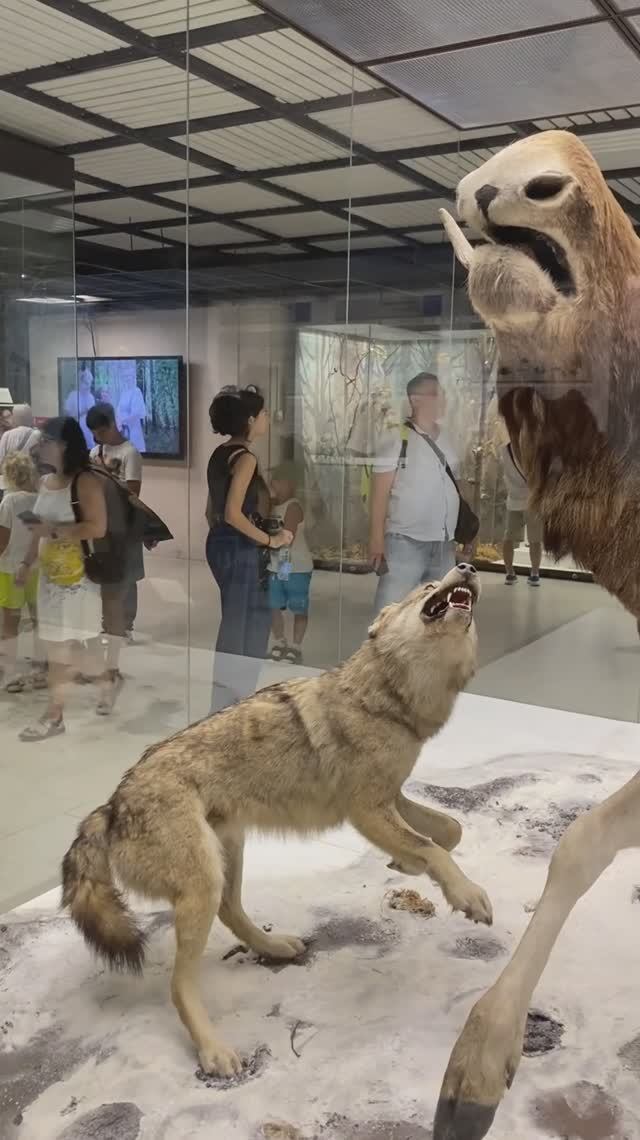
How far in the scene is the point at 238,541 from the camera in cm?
343

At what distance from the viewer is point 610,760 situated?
297cm

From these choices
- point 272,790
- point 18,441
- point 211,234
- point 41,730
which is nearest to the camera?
point 272,790

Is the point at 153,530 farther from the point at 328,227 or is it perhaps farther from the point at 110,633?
the point at 328,227

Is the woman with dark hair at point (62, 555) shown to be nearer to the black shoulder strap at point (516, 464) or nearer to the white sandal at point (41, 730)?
the white sandal at point (41, 730)

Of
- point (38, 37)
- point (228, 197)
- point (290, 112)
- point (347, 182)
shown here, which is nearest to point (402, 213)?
point (347, 182)

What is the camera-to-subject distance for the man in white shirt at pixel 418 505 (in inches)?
99.8

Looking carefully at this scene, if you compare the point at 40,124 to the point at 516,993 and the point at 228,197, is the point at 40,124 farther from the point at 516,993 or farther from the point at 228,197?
the point at 516,993

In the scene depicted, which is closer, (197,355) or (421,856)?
(421,856)

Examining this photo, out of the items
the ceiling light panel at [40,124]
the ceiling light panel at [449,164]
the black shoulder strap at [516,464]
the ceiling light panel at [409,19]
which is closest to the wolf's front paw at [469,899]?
the black shoulder strap at [516,464]

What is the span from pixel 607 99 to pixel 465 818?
6.35ft

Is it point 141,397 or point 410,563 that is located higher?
point 141,397

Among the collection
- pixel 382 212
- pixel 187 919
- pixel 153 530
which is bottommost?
pixel 187 919

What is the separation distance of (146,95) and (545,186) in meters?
2.28

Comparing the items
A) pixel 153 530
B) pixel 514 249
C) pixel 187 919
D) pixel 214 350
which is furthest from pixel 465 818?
pixel 214 350
